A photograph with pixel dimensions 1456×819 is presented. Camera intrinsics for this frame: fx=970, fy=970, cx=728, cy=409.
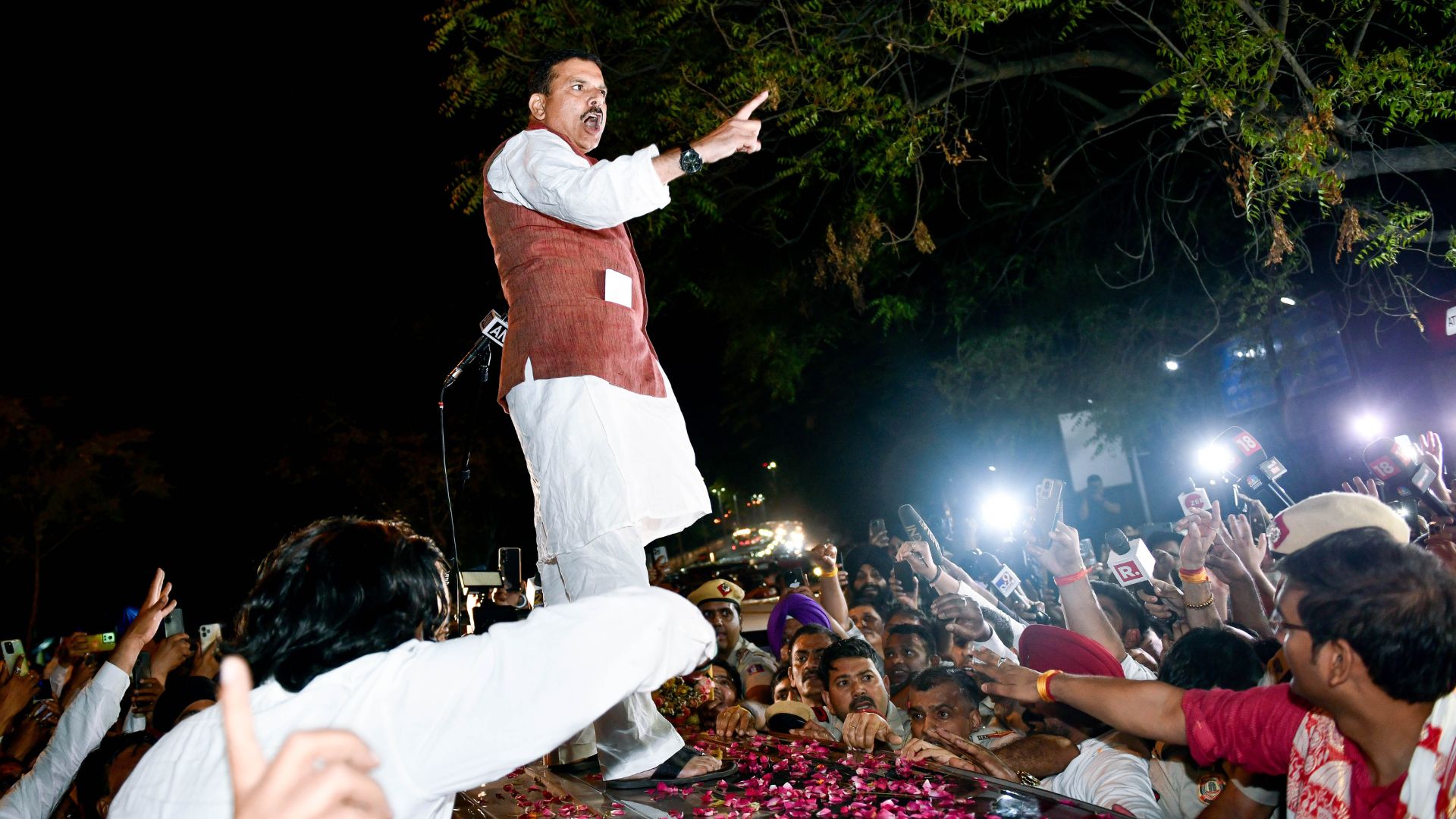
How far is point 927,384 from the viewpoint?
18281 millimetres

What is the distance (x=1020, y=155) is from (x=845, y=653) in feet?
25.1

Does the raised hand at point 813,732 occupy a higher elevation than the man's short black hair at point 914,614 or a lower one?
lower

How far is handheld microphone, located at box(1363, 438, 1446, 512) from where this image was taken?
6.11 meters

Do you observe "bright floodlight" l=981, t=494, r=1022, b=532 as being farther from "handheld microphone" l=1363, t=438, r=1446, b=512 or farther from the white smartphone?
the white smartphone

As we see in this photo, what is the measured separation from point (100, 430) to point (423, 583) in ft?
77.5

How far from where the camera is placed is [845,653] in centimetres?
464

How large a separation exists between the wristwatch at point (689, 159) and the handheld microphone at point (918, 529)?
4151mm

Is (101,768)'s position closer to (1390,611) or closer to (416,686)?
(416,686)

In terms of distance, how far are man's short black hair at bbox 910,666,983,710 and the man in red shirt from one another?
1527 millimetres

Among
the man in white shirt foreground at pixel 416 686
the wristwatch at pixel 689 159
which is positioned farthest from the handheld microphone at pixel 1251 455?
Answer: the man in white shirt foreground at pixel 416 686

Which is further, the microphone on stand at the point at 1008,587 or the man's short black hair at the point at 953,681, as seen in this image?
the microphone on stand at the point at 1008,587

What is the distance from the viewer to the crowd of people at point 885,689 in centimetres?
144

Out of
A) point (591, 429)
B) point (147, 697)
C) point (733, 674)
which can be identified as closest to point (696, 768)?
point (591, 429)

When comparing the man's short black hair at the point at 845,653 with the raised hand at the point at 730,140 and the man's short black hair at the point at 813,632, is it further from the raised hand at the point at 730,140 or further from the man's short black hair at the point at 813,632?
the raised hand at the point at 730,140
